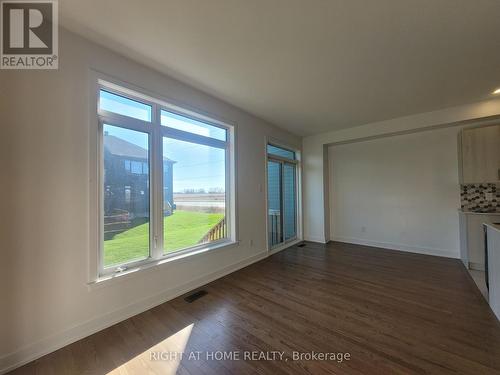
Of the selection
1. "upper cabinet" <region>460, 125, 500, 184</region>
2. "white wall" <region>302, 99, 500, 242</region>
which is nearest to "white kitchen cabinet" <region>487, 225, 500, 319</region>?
"upper cabinet" <region>460, 125, 500, 184</region>

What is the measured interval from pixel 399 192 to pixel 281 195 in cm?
250

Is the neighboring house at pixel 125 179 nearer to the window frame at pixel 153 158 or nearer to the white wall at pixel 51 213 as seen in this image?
the window frame at pixel 153 158

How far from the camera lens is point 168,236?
103 inches

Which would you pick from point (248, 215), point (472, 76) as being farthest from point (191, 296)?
point (472, 76)

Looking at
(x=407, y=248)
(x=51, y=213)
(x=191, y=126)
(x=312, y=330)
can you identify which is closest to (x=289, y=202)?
(x=407, y=248)

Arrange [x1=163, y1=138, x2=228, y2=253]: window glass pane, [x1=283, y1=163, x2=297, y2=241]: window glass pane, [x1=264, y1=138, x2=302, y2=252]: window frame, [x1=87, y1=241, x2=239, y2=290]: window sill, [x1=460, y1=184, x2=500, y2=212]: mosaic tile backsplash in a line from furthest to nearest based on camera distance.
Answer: [x1=283, y1=163, x2=297, y2=241]: window glass pane → [x1=264, y1=138, x2=302, y2=252]: window frame → [x1=460, y1=184, x2=500, y2=212]: mosaic tile backsplash → [x1=163, y1=138, x2=228, y2=253]: window glass pane → [x1=87, y1=241, x2=239, y2=290]: window sill

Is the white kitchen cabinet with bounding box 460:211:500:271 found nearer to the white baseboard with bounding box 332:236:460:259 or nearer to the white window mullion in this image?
the white baseboard with bounding box 332:236:460:259

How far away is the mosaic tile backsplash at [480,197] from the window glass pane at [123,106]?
542cm

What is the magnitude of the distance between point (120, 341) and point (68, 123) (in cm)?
198

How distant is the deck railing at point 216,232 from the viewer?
3175 mm

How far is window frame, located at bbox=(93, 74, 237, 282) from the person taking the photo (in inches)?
78.8

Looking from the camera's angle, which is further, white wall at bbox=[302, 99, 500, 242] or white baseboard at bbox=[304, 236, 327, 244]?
white baseboard at bbox=[304, 236, 327, 244]

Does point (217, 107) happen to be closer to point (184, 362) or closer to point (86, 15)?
point (86, 15)

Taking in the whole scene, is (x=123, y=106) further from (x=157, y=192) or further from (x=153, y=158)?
(x=157, y=192)
